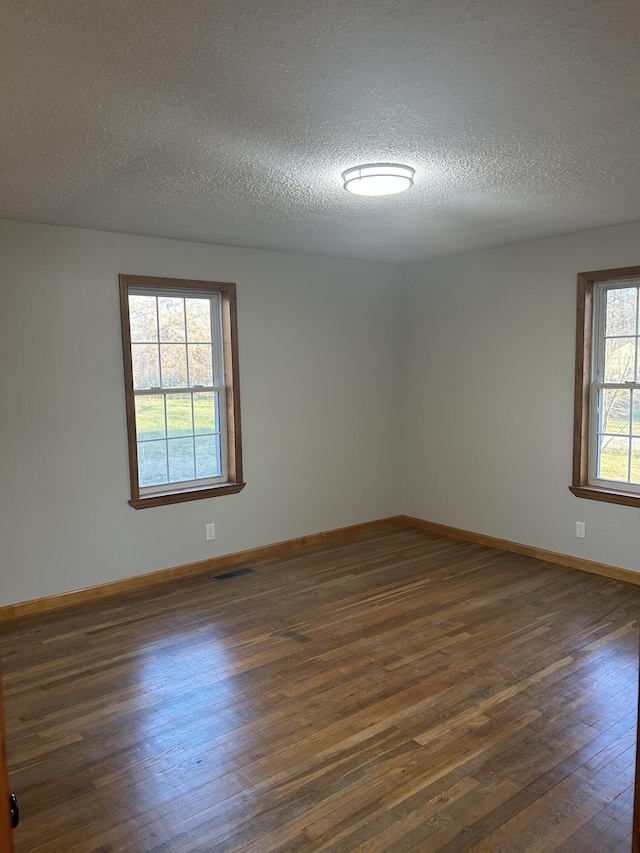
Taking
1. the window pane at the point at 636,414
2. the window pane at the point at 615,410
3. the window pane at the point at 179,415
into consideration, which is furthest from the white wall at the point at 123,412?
the window pane at the point at 636,414

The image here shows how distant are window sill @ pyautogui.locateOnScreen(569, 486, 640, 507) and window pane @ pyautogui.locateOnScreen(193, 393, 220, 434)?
2.79 metres

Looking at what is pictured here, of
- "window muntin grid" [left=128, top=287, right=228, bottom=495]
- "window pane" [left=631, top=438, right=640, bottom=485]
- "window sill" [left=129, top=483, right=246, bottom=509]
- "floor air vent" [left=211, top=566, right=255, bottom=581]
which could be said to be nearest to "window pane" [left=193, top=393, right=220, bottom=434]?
"window muntin grid" [left=128, top=287, right=228, bottom=495]

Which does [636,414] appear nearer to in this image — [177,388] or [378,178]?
[378,178]

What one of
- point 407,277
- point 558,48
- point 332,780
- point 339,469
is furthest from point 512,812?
point 407,277

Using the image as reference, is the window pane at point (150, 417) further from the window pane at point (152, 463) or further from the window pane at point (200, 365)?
the window pane at point (200, 365)

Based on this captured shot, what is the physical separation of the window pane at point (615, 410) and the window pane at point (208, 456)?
293 cm

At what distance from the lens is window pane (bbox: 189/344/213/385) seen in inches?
185

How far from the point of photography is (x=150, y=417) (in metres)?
4.51

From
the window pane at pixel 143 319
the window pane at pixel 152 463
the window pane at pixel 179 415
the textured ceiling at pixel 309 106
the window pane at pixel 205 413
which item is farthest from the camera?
the window pane at pixel 205 413

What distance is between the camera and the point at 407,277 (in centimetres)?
586

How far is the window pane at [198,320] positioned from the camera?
15.3 feet

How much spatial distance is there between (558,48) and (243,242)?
3.10m

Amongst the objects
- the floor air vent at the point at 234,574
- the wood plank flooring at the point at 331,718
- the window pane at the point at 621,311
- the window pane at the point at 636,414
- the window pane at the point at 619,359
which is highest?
the window pane at the point at 621,311

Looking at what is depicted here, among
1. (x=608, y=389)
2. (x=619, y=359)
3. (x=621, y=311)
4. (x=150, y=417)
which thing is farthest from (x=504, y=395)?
(x=150, y=417)
